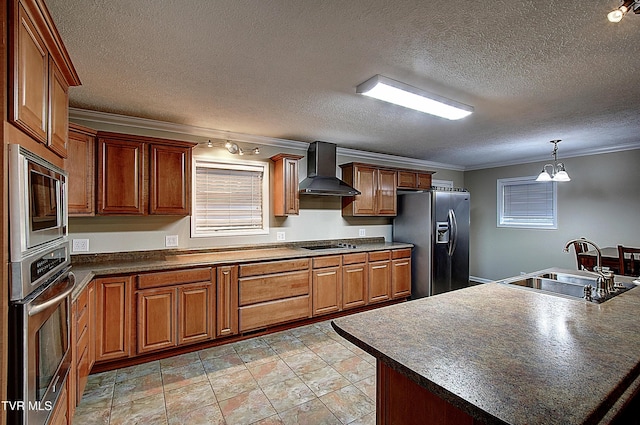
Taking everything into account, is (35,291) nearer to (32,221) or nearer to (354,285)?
(32,221)

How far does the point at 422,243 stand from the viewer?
4.70 metres

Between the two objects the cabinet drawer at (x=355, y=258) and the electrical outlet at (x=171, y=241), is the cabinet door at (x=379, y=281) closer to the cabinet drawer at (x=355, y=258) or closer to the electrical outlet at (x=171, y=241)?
the cabinet drawer at (x=355, y=258)

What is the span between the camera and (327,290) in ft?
12.8

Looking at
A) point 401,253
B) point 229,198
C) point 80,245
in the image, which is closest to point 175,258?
point 80,245

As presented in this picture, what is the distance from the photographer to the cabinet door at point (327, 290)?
3814 mm

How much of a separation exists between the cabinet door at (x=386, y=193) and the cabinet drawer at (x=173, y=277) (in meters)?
2.75

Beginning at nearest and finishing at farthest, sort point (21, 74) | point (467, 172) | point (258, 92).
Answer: point (21, 74), point (258, 92), point (467, 172)

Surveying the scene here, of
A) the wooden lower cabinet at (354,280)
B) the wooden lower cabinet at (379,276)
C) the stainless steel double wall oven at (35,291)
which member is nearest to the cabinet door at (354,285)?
the wooden lower cabinet at (354,280)

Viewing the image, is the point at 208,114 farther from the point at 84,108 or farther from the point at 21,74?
the point at 21,74

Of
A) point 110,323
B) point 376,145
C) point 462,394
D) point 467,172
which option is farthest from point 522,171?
point 110,323

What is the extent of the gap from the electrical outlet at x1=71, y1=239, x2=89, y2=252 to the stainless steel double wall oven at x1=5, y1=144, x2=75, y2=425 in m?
1.72

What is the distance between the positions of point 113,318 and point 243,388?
4.26 feet

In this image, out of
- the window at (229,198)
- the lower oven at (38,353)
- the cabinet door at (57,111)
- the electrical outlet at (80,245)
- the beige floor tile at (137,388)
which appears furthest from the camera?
the window at (229,198)

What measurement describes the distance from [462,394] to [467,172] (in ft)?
20.8
